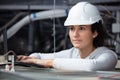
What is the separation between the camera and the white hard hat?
5.48 feet

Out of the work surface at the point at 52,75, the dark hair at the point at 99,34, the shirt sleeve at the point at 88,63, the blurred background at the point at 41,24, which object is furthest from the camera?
the blurred background at the point at 41,24

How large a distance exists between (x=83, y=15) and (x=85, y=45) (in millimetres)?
139

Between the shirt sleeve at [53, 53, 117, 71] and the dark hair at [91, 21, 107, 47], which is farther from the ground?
the dark hair at [91, 21, 107, 47]

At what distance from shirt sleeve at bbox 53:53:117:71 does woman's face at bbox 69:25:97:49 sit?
86mm

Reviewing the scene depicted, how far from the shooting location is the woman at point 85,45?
1.62 meters

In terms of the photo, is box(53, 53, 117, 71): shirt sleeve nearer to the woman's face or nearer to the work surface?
the woman's face

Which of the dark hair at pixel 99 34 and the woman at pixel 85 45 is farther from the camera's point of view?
the dark hair at pixel 99 34

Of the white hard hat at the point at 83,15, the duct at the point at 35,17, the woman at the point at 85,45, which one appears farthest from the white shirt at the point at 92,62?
the duct at the point at 35,17

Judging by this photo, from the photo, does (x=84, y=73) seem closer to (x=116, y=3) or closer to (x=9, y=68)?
(x=9, y=68)

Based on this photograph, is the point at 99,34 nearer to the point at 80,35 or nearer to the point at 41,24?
the point at 80,35

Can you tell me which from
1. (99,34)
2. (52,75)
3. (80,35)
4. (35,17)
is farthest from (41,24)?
(52,75)

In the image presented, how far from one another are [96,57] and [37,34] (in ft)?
4.73

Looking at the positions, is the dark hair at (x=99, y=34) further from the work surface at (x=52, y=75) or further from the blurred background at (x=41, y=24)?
the blurred background at (x=41, y=24)

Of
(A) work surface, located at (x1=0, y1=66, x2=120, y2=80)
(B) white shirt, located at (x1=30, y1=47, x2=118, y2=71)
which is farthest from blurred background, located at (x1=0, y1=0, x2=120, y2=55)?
(A) work surface, located at (x1=0, y1=66, x2=120, y2=80)
